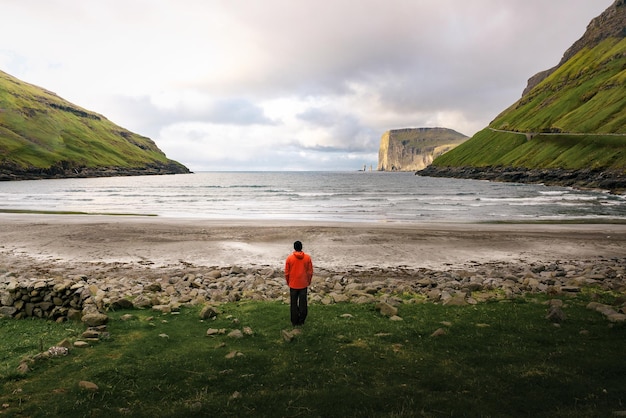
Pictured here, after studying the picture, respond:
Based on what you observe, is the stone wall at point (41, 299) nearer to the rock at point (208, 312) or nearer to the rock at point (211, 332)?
the rock at point (208, 312)

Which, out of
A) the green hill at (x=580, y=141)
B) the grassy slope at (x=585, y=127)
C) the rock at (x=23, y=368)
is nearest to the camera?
the rock at (x=23, y=368)

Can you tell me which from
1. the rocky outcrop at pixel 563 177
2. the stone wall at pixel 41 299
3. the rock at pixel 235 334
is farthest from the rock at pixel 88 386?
the rocky outcrop at pixel 563 177

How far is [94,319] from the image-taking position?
44.2 feet

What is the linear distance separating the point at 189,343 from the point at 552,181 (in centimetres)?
14632

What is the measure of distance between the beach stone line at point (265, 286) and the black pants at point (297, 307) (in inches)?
118

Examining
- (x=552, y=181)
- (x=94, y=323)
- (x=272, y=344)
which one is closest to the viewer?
(x=272, y=344)

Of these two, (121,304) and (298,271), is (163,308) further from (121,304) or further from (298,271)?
(298,271)

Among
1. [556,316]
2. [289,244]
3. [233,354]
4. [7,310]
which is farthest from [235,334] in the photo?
[289,244]

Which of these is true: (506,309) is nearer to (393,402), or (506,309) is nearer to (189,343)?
(393,402)

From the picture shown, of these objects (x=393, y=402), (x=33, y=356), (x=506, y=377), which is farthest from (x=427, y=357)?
(x=33, y=356)

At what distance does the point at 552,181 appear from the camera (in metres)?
130

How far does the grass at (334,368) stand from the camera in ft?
27.5

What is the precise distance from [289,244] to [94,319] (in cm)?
2201

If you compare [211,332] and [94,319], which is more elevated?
[94,319]
